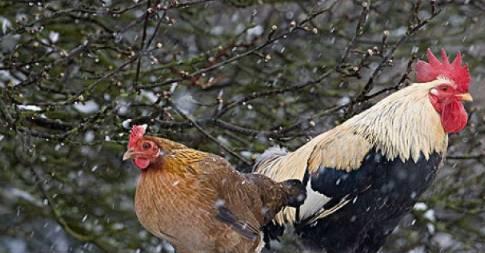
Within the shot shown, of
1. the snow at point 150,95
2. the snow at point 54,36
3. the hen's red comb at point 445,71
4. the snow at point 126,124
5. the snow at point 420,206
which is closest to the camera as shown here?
the hen's red comb at point 445,71

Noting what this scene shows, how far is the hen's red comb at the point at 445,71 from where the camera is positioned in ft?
13.9

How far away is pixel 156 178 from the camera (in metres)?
3.51

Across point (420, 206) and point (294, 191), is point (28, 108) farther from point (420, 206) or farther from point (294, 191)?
point (420, 206)

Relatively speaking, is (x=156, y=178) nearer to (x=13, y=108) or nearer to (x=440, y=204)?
(x=13, y=108)

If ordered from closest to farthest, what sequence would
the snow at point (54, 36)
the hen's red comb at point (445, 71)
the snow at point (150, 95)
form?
the hen's red comb at point (445, 71), the snow at point (150, 95), the snow at point (54, 36)

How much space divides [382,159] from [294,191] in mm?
462

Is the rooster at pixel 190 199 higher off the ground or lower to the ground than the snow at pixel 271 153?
higher

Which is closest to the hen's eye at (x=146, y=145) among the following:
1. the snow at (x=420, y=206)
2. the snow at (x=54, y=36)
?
the snow at (x=54, y=36)

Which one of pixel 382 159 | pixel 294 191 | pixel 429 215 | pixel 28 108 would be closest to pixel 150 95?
pixel 28 108

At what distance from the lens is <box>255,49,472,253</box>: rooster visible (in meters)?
4.19

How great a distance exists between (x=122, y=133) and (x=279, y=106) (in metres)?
1.53

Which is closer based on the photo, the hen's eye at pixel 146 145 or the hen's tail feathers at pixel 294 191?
the hen's eye at pixel 146 145

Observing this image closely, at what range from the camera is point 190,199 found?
350 cm

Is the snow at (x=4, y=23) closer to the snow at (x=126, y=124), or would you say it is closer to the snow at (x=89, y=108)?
the snow at (x=89, y=108)
